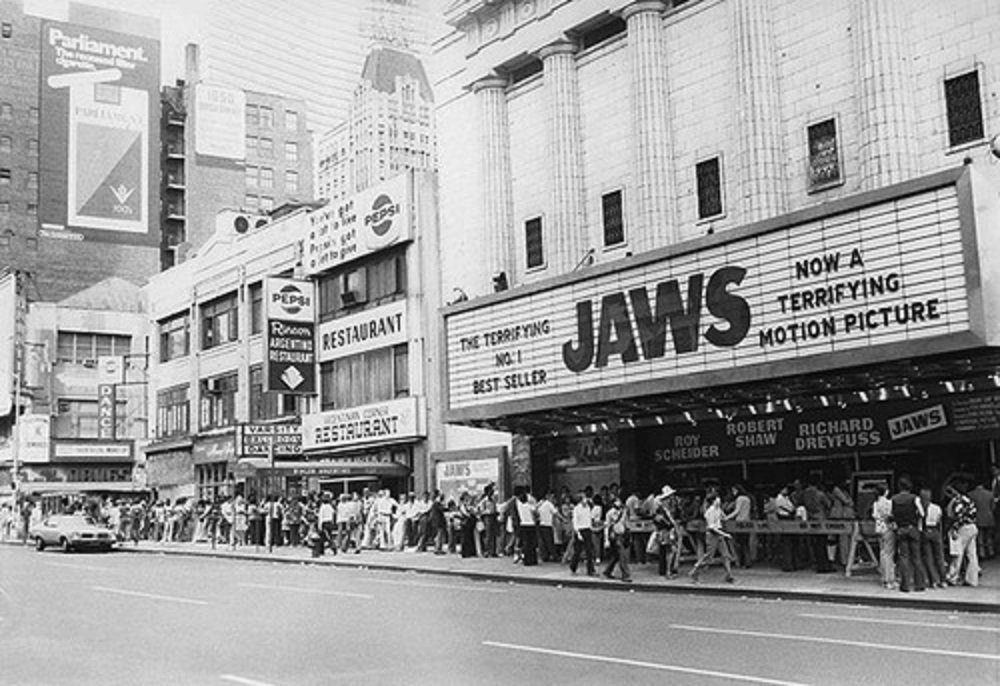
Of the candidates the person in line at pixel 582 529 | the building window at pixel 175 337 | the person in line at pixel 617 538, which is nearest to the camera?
the person in line at pixel 617 538

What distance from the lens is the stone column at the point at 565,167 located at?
30078mm

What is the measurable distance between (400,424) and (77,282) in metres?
61.7

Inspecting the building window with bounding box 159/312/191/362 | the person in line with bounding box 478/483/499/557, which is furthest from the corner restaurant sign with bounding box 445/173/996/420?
the building window with bounding box 159/312/191/362

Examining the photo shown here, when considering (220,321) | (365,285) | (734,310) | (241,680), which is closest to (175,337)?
(220,321)

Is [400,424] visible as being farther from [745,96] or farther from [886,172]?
[886,172]

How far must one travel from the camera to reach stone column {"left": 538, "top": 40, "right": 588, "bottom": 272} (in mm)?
30078

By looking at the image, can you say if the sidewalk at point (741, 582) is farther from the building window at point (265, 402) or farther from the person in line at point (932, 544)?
the building window at point (265, 402)

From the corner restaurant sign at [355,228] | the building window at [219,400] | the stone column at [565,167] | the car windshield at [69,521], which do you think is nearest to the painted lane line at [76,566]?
the car windshield at [69,521]

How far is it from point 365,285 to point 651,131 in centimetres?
1521

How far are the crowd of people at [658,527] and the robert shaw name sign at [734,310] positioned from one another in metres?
2.60

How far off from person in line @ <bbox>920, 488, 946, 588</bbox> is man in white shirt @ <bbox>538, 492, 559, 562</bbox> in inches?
371

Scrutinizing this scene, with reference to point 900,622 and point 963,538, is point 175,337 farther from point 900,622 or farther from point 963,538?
point 900,622

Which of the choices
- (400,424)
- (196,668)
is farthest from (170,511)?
(196,668)

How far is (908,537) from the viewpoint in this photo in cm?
1816
